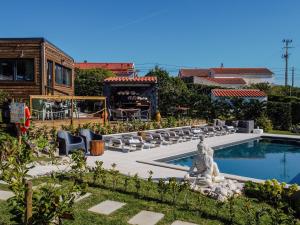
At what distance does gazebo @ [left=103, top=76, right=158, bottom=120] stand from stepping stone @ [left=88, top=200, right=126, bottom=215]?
18.2 m

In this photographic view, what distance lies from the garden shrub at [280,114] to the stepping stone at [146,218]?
22.1 metres

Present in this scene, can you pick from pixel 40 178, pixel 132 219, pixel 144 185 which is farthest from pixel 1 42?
pixel 132 219

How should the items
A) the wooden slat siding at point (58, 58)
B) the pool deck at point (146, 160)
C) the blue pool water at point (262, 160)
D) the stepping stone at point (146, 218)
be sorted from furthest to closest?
the wooden slat siding at point (58, 58) → the blue pool water at point (262, 160) → the pool deck at point (146, 160) → the stepping stone at point (146, 218)

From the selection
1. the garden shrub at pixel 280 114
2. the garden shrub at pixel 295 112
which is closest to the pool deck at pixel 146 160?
the garden shrub at pixel 280 114

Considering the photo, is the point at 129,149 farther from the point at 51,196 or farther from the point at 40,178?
the point at 51,196

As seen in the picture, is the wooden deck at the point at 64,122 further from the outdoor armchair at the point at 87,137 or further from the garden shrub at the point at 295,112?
the garden shrub at the point at 295,112

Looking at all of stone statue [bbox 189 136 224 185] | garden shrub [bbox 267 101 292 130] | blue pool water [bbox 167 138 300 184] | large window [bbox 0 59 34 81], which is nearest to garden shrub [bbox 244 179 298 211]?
stone statue [bbox 189 136 224 185]

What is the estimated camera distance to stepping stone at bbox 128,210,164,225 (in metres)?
5.98

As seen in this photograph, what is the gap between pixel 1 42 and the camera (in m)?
18.7

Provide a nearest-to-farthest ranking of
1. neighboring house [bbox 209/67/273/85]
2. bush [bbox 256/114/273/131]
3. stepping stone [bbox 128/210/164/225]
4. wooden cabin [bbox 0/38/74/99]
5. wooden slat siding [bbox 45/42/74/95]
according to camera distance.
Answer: stepping stone [bbox 128/210/164/225]
wooden cabin [bbox 0/38/74/99]
wooden slat siding [bbox 45/42/74/95]
bush [bbox 256/114/273/131]
neighboring house [bbox 209/67/273/85]

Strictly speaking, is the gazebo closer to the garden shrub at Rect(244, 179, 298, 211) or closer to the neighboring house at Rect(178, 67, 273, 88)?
the garden shrub at Rect(244, 179, 298, 211)

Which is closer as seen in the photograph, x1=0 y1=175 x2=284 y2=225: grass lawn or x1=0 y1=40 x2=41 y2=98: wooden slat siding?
x1=0 y1=175 x2=284 y2=225: grass lawn

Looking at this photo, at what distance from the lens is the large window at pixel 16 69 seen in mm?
18969

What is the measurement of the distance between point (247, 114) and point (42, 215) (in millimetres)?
24179
